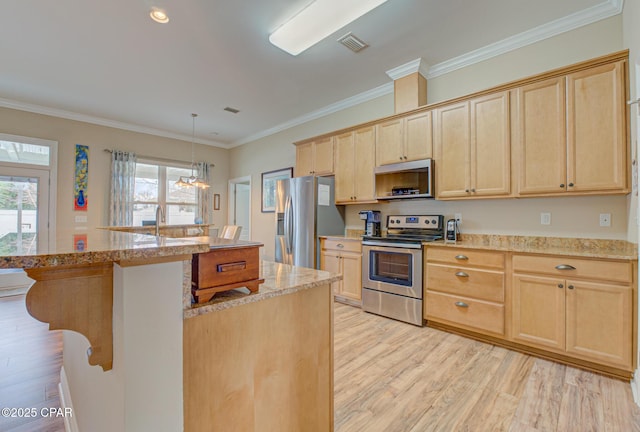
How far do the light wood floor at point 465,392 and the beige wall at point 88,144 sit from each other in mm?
5006

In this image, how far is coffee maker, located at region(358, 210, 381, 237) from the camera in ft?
12.4

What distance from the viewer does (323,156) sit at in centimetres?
429

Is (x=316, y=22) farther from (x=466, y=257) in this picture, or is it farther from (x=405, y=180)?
(x=466, y=257)

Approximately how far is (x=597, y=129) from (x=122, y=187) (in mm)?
6535

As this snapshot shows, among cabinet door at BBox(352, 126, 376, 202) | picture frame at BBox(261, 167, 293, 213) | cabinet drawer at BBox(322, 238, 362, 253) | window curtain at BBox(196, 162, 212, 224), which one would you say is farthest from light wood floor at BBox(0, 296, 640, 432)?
window curtain at BBox(196, 162, 212, 224)

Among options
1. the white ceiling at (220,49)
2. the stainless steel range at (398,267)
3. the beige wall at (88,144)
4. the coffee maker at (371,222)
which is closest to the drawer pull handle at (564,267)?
the stainless steel range at (398,267)

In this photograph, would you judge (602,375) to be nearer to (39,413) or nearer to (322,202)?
(322,202)

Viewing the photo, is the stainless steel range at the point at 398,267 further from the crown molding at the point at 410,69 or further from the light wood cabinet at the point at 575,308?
the crown molding at the point at 410,69

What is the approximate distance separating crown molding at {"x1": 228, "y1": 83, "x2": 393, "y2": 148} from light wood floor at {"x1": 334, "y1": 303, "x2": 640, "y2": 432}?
10.4 feet

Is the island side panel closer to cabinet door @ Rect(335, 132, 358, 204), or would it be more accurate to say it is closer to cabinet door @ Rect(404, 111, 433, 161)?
cabinet door @ Rect(404, 111, 433, 161)

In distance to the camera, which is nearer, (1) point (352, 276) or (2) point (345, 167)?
(1) point (352, 276)

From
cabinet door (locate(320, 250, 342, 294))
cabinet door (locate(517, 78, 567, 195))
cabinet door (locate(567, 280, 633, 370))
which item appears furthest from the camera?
cabinet door (locate(320, 250, 342, 294))

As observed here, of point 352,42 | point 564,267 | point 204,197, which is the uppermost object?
point 352,42

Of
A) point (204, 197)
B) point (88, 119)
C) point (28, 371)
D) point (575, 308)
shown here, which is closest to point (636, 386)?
point (575, 308)
